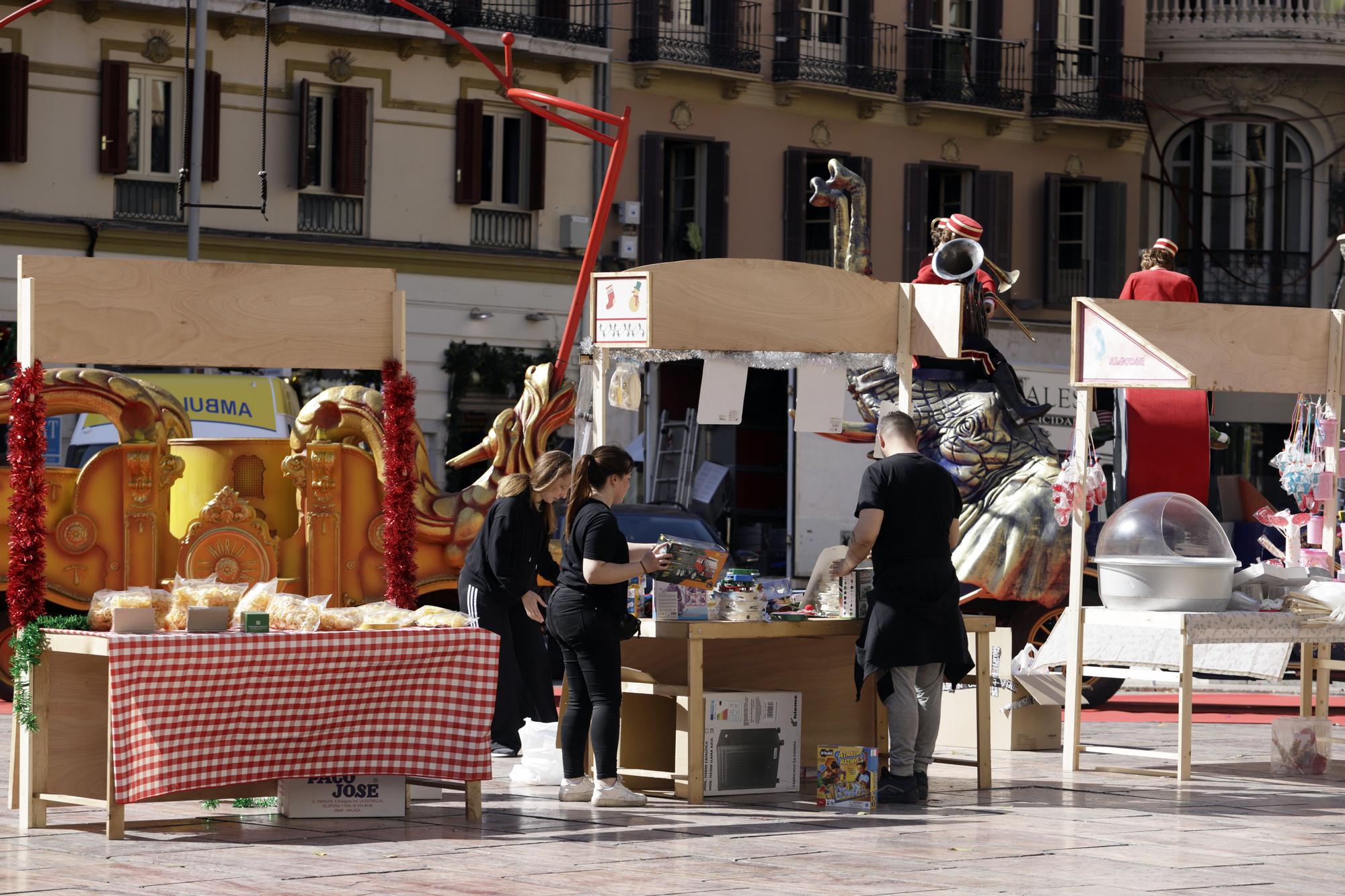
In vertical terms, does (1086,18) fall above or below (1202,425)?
above

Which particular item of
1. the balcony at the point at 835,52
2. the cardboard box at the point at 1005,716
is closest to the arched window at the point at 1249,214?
the balcony at the point at 835,52

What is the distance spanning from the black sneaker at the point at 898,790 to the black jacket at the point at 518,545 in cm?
192

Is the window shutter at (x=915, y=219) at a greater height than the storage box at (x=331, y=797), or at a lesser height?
greater

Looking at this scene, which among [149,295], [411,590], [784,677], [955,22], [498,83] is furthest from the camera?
[955,22]

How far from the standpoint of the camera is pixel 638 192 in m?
33.1

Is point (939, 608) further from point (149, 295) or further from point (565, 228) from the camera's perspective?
point (565, 228)

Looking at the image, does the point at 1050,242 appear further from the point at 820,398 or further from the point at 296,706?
the point at 296,706

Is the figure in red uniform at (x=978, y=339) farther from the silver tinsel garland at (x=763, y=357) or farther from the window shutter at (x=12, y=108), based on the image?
the window shutter at (x=12, y=108)

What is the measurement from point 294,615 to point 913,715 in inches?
114

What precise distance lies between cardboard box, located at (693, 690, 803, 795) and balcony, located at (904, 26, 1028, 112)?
84.0 ft

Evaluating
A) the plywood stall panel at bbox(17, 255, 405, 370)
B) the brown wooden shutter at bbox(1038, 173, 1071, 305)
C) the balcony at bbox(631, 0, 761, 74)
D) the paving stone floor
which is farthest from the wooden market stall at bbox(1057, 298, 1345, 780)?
the brown wooden shutter at bbox(1038, 173, 1071, 305)

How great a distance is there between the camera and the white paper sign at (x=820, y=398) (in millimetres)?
Result: 12047

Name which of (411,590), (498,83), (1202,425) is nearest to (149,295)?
(411,590)

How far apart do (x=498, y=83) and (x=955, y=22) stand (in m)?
8.65
